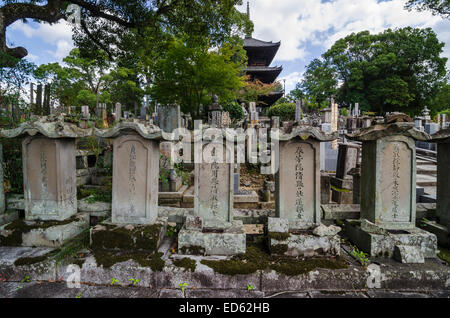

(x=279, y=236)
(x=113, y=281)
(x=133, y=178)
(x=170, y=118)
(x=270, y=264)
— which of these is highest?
(x=170, y=118)

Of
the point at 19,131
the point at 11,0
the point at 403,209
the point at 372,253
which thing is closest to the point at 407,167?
the point at 403,209

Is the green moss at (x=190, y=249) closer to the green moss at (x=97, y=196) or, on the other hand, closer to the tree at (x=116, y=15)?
the green moss at (x=97, y=196)

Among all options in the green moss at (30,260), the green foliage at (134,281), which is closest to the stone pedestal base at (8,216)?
the green moss at (30,260)

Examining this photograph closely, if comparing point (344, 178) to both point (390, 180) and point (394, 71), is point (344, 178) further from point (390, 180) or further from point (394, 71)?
point (394, 71)

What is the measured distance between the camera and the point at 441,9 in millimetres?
15422

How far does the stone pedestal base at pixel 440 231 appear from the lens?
293 centimetres

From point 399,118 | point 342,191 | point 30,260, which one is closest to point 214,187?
point 30,260

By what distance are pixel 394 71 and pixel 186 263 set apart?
35.9 meters

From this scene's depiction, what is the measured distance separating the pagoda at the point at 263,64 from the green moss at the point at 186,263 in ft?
77.7

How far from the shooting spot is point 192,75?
10.6 m

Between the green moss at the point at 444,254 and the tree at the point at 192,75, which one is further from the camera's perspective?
the tree at the point at 192,75

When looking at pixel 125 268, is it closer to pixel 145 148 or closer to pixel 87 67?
pixel 145 148

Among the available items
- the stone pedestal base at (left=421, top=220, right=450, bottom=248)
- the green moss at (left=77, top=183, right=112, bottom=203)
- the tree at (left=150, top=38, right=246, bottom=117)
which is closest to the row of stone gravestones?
the stone pedestal base at (left=421, top=220, right=450, bottom=248)
